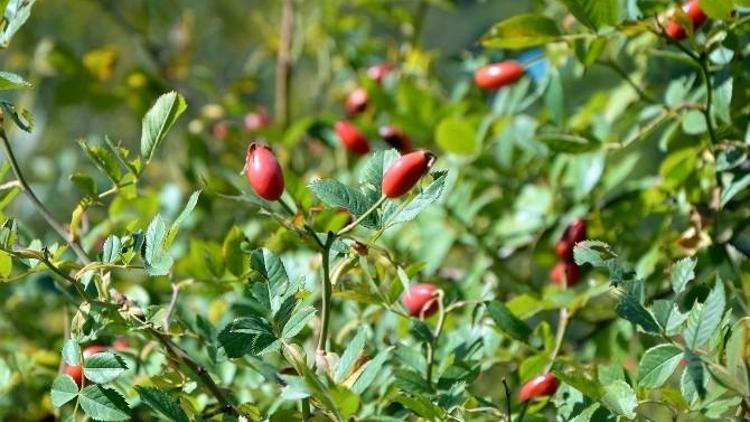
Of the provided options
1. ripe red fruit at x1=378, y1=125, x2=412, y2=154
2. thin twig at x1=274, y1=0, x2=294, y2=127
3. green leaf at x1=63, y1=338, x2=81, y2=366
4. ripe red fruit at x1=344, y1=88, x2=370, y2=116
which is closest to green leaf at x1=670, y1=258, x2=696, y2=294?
green leaf at x1=63, y1=338, x2=81, y2=366

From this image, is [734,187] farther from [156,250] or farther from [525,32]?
[156,250]

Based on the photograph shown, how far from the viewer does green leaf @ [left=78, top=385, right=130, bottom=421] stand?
2.16 ft

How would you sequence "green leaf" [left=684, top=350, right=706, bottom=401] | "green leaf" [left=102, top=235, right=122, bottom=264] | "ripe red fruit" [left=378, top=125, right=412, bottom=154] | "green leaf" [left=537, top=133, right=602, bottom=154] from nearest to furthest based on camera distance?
"green leaf" [left=684, top=350, right=706, bottom=401]
"green leaf" [left=102, top=235, right=122, bottom=264]
"green leaf" [left=537, top=133, right=602, bottom=154]
"ripe red fruit" [left=378, top=125, right=412, bottom=154]

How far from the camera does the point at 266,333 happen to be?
0.64m

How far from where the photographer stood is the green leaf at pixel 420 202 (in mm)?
642

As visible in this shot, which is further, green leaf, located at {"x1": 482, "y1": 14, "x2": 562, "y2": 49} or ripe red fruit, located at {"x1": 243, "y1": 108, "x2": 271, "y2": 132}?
ripe red fruit, located at {"x1": 243, "y1": 108, "x2": 271, "y2": 132}

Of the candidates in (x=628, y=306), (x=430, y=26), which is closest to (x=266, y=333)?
(x=628, y=306)

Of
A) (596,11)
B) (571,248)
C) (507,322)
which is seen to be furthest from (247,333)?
(571,248)

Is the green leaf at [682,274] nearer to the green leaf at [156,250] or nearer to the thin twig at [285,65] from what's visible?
the green leaf at [156,250]

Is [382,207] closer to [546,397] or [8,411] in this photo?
[546,397]

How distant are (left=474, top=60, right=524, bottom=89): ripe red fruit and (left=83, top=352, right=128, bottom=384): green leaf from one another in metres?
0.68

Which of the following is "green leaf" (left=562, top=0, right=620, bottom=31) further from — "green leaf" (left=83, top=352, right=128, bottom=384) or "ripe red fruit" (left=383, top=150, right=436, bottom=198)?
"green leaf" (left=83, top=352, right=128, bottom=384)

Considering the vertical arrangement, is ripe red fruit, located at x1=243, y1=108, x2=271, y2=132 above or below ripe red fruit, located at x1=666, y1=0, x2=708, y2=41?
below

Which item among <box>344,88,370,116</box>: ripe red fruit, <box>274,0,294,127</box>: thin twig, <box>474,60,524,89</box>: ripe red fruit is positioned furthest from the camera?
<box>274,0,294,127</box>: thin twig
